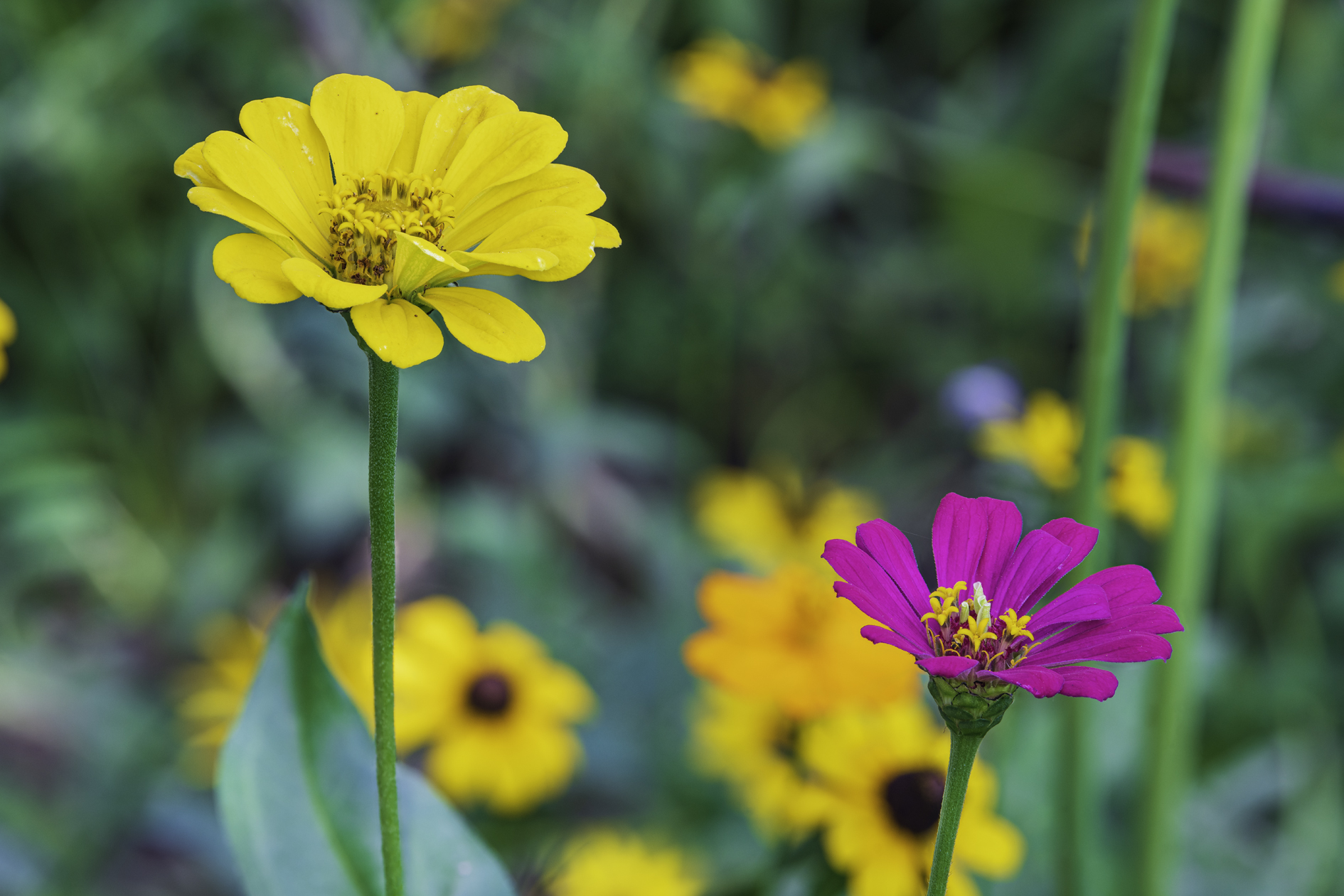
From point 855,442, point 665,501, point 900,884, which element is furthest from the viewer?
point 855,442

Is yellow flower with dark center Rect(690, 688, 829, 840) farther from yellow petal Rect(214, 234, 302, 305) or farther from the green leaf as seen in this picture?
yellow petal Rect(214, 234, 302, 305)

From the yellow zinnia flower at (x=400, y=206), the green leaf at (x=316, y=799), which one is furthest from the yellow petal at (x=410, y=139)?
the green leaf at (x=316, y=799)

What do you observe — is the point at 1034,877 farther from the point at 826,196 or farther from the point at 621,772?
the point at 826,196

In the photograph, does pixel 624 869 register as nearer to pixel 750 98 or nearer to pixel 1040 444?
pixel 1040 444

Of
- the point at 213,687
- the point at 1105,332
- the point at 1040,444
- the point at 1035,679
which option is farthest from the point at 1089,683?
the point at 213,687

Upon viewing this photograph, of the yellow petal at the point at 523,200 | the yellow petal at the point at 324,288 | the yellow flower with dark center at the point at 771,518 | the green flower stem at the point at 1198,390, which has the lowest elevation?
the yellow petal at the point at 324,288

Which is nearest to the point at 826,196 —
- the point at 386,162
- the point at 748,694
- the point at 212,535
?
the point at 212,535

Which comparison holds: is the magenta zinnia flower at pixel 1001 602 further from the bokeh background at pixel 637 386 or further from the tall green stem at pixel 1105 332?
the bokeh background at pixel 637 386
